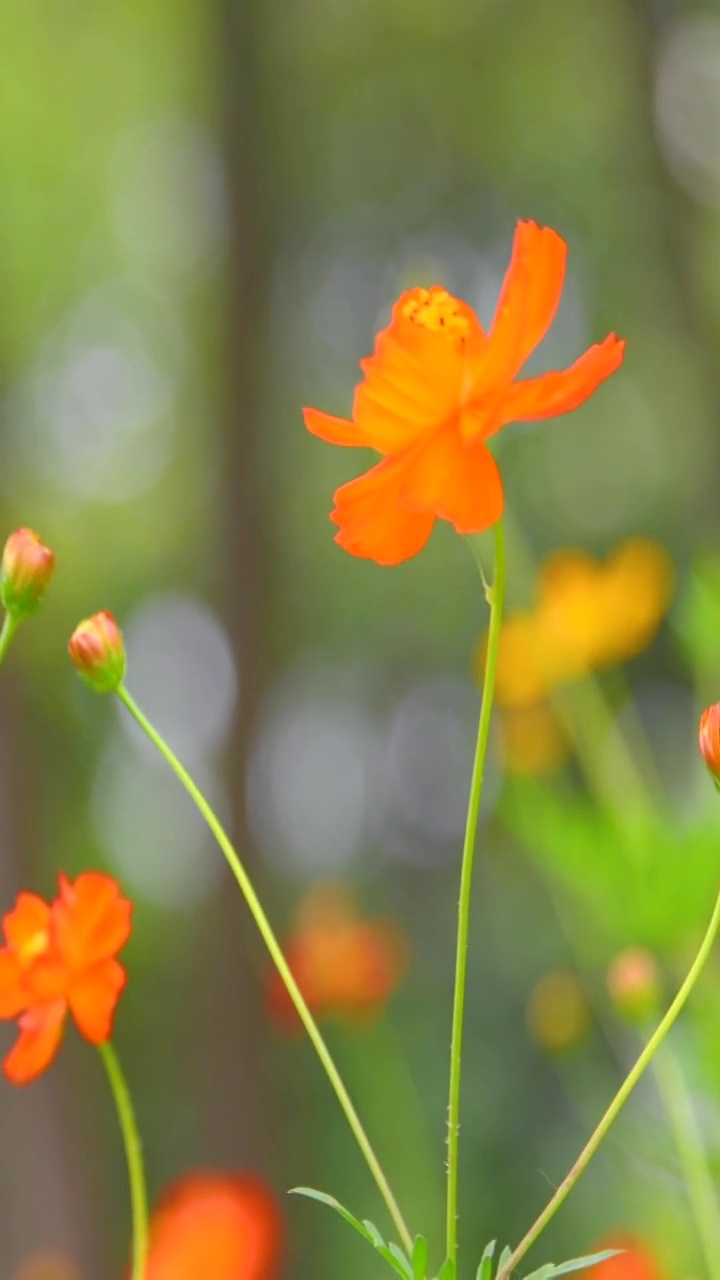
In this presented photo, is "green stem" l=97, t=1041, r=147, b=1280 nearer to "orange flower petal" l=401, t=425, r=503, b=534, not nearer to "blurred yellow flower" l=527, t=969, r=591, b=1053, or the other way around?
"orange flower petal" l=401, t=425, r=503, b=534

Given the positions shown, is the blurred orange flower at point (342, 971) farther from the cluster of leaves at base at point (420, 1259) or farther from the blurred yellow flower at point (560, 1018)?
the cluster of leaves at base at point (420, 1259)

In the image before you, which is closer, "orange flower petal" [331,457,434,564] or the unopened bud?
"orange flower petal" [331,457,434,564]

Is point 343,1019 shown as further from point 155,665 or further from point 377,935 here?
point 155,665

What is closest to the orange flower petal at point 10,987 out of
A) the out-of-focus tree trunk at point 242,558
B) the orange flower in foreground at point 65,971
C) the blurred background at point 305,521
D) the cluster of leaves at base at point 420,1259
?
the orange flower in foreground at point 65,971

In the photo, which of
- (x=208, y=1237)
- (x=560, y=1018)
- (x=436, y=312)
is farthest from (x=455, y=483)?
(x=560, y=1018)

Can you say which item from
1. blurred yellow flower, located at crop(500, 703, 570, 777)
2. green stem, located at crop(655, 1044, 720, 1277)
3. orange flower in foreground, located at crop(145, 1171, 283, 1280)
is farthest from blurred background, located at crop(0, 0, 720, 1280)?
green stem, located at crop(655, 1044, 720, 1277)

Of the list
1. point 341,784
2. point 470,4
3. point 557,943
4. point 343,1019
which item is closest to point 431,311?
point 343,1019
